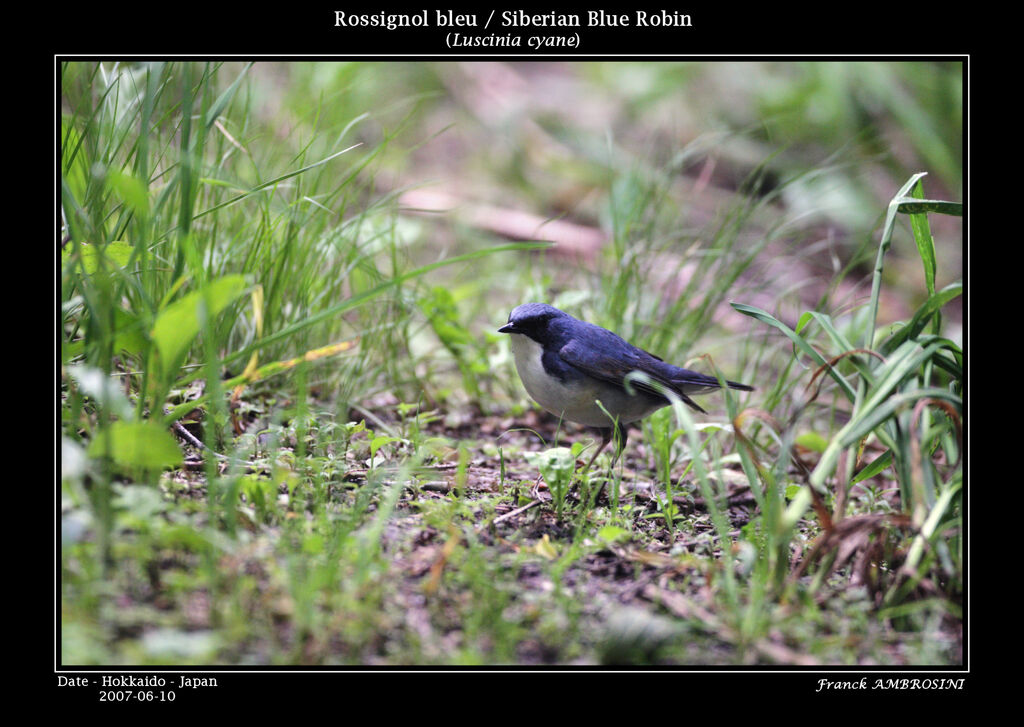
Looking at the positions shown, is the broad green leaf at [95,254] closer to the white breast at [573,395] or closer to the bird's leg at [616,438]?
the white breast at [573,395]

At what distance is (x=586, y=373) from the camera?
3793mm

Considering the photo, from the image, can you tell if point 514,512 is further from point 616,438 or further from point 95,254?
point 95,254

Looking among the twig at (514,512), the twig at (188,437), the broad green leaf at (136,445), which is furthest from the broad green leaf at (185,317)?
the twig at (514,512)

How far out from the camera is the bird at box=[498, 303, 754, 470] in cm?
376

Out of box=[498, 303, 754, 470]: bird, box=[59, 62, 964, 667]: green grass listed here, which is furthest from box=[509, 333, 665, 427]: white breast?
box=[59, 62, 964, 667]: green grass

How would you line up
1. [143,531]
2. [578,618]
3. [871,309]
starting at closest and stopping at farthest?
[143,531] < [578,618] < [871,309]

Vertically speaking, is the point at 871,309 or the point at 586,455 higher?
the point at 871,309

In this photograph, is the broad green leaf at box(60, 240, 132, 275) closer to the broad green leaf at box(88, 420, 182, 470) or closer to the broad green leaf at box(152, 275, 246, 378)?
the broad green leaf at box(152, 275, 246, 378)
